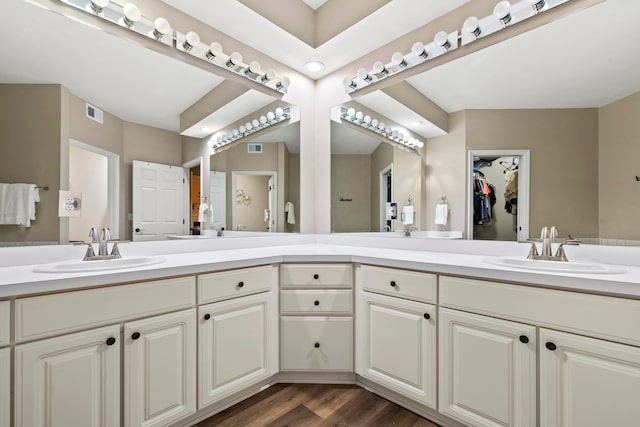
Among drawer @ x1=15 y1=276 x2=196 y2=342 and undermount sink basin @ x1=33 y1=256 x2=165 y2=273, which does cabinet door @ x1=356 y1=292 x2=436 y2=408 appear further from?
undermount sink basin @ x1=33 y1=256 x2=165 y2=273

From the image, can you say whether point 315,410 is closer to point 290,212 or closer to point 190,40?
point 290,212

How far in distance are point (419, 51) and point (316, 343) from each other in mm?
1933

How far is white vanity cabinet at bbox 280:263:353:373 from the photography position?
1.82 m

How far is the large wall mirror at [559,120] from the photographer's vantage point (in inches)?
54.7

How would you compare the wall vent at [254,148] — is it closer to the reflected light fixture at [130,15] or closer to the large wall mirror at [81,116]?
the large wall mirror at [81,116]

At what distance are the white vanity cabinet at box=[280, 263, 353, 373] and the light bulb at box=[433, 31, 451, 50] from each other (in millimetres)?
1459

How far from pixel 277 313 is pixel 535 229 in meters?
1.50

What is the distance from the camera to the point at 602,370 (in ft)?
3.42

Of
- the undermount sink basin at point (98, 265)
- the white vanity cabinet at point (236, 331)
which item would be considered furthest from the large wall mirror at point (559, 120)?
the undermount sink basin at point (98, 265)

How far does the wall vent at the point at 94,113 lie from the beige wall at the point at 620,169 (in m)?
2.51

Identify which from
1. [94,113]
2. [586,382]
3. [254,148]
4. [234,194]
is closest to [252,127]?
[254,148]

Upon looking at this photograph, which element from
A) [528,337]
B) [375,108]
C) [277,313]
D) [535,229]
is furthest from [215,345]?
[375,108]

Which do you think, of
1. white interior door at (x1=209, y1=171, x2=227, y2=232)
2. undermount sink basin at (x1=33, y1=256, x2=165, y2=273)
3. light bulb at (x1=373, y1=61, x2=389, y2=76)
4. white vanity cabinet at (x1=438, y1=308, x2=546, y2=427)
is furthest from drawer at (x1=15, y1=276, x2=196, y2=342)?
light bulb at (x1=373, y1=61, x2=389, y2=76)

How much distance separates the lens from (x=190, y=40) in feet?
6.04
